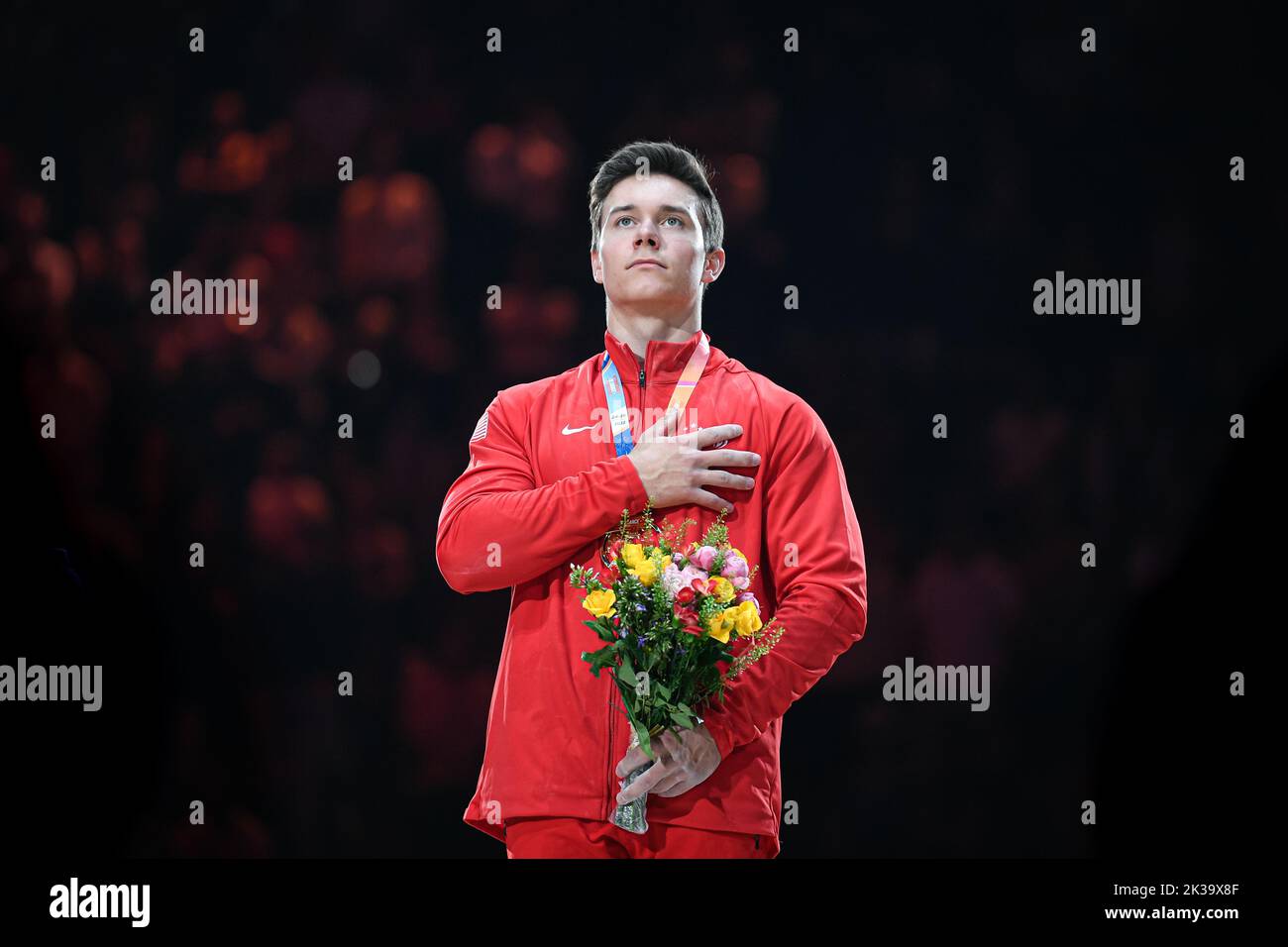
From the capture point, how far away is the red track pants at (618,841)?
9.52 ft

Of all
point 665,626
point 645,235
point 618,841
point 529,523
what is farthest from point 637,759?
point 645,235

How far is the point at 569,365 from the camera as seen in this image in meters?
4.27

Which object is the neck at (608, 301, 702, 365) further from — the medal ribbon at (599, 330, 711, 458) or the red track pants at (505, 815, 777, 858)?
the red track pants at (505, 815, 777, 858)

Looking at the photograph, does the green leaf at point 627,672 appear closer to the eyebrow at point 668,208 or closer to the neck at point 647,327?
the neck at point 647,327

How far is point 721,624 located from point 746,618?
0.24 ft

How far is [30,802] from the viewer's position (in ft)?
13.9

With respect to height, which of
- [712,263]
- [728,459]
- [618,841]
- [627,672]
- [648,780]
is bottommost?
[618,841]

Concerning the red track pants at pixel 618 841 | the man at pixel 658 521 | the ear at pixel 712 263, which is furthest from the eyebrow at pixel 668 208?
the red track pants at pixel 618 841

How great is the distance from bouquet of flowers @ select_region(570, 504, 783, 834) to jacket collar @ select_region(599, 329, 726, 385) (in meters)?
0.52

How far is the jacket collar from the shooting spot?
323 cm

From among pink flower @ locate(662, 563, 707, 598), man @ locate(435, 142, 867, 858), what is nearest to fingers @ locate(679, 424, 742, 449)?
man @ locate(435, 142, 867, 858)

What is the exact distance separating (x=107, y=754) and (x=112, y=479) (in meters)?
0.85

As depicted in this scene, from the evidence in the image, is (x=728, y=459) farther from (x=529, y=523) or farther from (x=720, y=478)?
(x=529, y=523)

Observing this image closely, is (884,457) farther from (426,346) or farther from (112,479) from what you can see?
(112,479)
